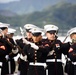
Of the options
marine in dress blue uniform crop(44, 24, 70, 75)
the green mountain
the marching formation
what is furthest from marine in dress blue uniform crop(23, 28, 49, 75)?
the green mountain

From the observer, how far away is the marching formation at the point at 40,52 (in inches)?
335

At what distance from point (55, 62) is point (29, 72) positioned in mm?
1199

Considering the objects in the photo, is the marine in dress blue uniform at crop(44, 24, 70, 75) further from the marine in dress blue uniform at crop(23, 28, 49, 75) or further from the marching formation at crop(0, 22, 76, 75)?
the marine in dress blue uniform at crop(23, 28, 49, 75)

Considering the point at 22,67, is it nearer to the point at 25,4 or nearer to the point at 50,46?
the point at 50,46

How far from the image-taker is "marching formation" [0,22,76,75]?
8.50 m

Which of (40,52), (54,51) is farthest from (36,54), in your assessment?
(54,51)

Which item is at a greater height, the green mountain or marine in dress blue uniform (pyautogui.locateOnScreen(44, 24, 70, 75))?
the green mountain

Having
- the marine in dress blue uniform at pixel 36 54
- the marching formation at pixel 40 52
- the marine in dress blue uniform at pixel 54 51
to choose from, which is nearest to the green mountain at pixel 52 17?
the marching formation at pixel 40 52

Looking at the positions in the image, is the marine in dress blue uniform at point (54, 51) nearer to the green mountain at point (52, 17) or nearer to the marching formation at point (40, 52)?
the marching formation at point (40, 52)

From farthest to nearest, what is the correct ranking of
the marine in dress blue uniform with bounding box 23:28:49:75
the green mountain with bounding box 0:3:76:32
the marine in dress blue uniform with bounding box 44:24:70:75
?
the green mountain with bounding box 0:3:76:32 < the marine in dress blue uniform with bounding box 44:24:70:75 < the marine in dress blue uniform with bounding box 23:28:49:75

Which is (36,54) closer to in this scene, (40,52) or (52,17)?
(40,52)

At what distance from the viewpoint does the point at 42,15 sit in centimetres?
7088

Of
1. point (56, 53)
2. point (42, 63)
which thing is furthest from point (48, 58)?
point (42, 63)

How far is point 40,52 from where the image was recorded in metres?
8.47
